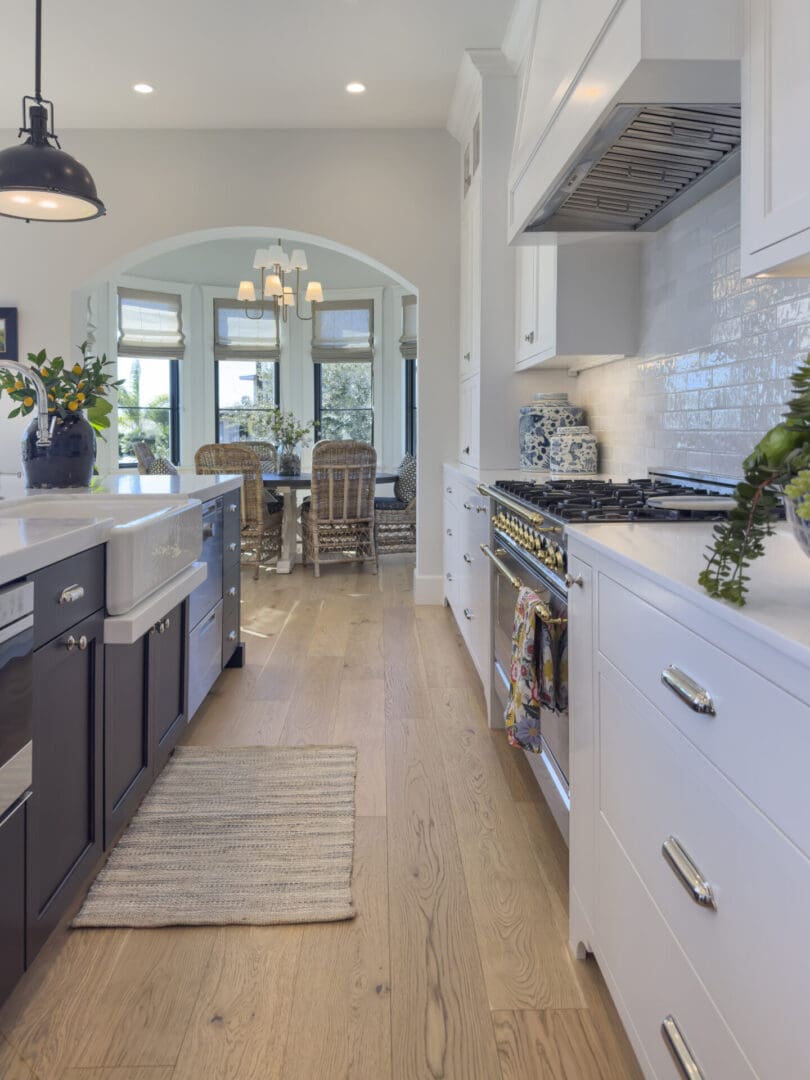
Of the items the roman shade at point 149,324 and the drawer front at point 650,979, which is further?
the roman shade at point 149,324

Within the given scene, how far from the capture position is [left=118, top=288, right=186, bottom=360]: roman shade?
7.89m

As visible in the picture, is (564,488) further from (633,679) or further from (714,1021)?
(714,1021)

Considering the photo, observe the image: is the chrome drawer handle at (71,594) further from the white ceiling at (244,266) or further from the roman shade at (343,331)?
the white ceiling at (244,266)

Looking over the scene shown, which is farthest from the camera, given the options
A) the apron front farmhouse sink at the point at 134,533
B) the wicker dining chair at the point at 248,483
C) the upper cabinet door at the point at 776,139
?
the wicker dining chair at the point at 248,483

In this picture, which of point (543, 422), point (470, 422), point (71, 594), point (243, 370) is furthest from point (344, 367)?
point (71, 594)

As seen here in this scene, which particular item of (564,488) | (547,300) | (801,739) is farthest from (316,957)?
(547,300)

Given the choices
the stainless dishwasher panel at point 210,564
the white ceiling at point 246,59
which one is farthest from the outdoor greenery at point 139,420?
the stainless dishwasher panel at point 210,564

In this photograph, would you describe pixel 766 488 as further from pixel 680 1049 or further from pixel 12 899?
pixel 12 899

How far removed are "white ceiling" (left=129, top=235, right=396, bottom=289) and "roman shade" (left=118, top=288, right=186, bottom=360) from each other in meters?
0.29

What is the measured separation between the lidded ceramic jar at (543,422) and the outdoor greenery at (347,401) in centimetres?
430

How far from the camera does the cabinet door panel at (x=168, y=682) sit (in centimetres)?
232

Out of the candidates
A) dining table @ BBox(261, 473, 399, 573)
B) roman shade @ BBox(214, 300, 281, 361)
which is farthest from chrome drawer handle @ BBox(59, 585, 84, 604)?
roman shade @ BBox(214, 300, 281, 361)

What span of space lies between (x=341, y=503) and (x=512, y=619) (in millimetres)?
3805

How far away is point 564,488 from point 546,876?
1205mm
